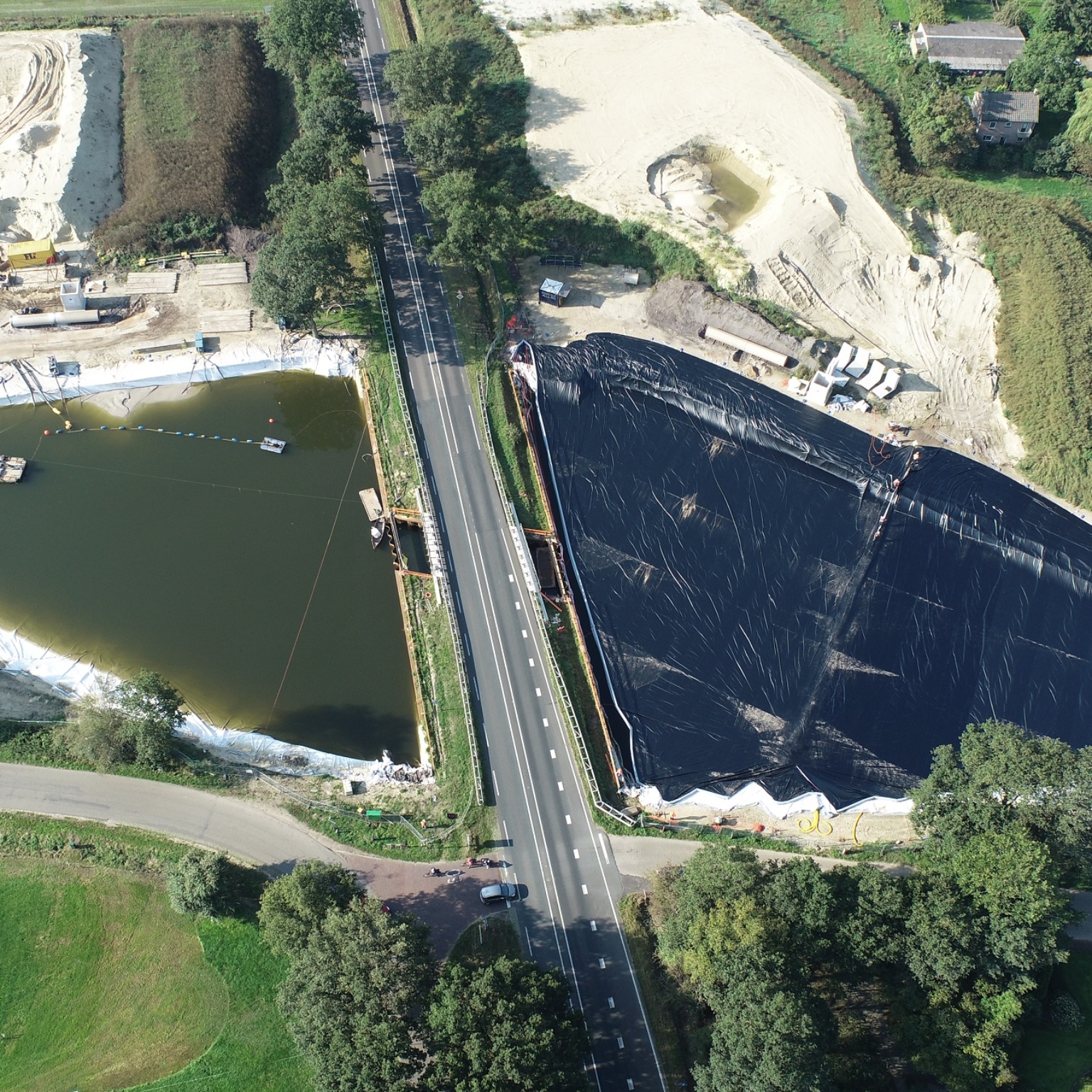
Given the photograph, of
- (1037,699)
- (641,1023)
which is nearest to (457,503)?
(641,1023)

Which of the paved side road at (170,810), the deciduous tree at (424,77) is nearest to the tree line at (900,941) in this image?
the paved side road at (170,810)

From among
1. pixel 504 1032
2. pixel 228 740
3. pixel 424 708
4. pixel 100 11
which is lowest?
pixel 228 740

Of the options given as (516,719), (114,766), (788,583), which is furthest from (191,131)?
(788,583)

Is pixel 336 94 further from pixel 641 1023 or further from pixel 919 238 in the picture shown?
pixel 641 1023

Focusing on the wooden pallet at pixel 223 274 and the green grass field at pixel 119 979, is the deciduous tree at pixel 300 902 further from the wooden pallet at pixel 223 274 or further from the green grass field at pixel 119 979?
the wooden pallet at pixel 223 274

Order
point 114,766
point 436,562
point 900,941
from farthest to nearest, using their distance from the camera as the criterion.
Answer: point 436,562 → point 114,766 → point 900,941

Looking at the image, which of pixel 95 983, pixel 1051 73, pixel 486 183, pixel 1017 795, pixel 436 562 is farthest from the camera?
pixel 1051 73

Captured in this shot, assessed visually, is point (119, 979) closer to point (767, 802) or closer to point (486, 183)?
point (767, 802)
